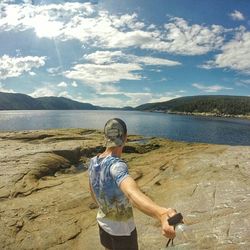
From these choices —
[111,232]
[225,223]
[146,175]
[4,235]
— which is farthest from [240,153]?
[111,232]

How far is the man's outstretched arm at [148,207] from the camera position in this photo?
3469mm

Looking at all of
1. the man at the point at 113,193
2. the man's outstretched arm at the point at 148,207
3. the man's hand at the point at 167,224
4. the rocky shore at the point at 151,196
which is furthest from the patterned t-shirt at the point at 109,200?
the rocky shore at the point at 151,196

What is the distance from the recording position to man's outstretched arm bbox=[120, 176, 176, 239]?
3469mm

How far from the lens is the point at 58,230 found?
40.9ft

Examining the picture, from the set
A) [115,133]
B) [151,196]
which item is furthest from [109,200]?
[151,196]

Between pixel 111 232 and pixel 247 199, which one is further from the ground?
pixel 111 232

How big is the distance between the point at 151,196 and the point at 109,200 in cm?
972

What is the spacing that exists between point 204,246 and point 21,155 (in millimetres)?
15389

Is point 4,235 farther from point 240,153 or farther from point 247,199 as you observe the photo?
point 240,153

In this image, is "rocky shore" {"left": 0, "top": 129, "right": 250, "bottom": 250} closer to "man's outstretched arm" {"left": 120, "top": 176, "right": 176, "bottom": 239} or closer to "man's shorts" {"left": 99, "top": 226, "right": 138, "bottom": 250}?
"man's shorts" {"left": 99, "top": 226, "right": 138, "bottom": 250}

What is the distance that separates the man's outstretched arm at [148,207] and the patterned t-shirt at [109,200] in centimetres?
73

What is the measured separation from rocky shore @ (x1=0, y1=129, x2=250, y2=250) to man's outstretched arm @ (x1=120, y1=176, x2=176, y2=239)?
406 cm

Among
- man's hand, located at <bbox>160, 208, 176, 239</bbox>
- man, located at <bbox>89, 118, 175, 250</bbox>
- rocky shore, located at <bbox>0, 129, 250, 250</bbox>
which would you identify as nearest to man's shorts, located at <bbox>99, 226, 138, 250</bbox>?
man, located at <bbox>89, 118, 175, 250</bbox>

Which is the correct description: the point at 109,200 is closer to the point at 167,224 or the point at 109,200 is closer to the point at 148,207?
the point at 148,207
